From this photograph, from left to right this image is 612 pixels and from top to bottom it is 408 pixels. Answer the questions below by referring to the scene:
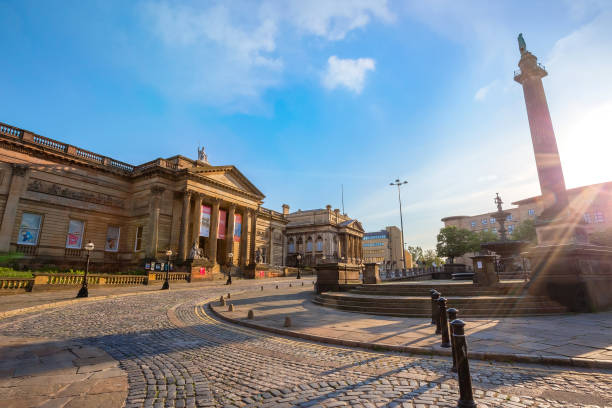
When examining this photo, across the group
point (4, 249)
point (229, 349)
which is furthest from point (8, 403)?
point (4, 249)

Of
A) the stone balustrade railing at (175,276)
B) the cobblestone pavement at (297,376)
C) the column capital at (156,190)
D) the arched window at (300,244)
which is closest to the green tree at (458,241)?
the arched window at (300,244)

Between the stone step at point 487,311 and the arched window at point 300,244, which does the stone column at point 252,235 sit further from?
the stone step at point 487,311

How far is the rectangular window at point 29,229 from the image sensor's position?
26.3 metres

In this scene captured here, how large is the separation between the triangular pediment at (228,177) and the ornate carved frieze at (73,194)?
29.1 feet

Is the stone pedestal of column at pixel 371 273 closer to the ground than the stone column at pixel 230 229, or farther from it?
closer to the ground

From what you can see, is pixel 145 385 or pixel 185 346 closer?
pixel 145 385

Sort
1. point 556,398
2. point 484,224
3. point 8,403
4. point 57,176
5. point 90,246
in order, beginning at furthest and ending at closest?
point 484,224, point 57,176, point 90,246, point 556,398, point 8,403

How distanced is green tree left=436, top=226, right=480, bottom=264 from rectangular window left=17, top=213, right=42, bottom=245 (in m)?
64.4

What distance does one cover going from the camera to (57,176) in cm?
2866

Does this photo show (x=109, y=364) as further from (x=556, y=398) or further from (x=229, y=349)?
(x=556, y=398)

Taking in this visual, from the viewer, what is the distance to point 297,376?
4.80 m

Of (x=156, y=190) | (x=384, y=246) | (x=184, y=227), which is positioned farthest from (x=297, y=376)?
(x=384, y=246)

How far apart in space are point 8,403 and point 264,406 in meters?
3.05

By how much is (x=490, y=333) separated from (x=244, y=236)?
37310 millimetres
